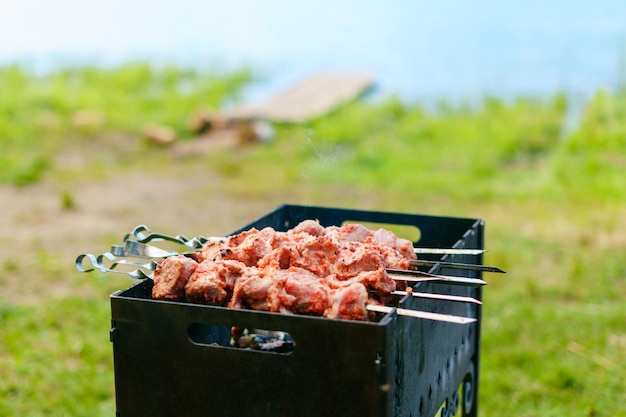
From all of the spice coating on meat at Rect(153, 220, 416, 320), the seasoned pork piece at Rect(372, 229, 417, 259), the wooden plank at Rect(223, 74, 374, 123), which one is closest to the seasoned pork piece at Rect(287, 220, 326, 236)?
the spice coating on meat at Rect(153, 220, 416, 320)

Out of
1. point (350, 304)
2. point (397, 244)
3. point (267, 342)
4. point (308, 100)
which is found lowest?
point (267, 342)

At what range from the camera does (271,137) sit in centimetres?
1001

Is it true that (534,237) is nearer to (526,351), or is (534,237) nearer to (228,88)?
(526,351)

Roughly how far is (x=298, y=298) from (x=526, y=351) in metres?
2.77

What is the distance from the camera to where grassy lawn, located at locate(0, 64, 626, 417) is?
4.41m

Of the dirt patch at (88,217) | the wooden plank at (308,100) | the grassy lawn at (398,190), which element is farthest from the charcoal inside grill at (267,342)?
the wooden plank at (308,100)

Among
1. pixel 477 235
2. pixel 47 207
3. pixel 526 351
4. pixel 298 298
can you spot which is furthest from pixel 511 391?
pixel 47 207

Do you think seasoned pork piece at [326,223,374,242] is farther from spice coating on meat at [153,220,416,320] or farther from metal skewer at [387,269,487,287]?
metal skewer at [387,269,487,287]

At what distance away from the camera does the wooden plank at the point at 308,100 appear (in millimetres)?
10750

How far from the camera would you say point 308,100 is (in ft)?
38.0

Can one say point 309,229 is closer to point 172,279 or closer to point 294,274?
point 294,274

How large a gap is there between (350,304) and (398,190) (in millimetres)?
5803

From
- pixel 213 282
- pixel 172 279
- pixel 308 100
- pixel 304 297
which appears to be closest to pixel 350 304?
pixel 304 297

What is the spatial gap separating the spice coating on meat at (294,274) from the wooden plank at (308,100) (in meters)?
7.94
